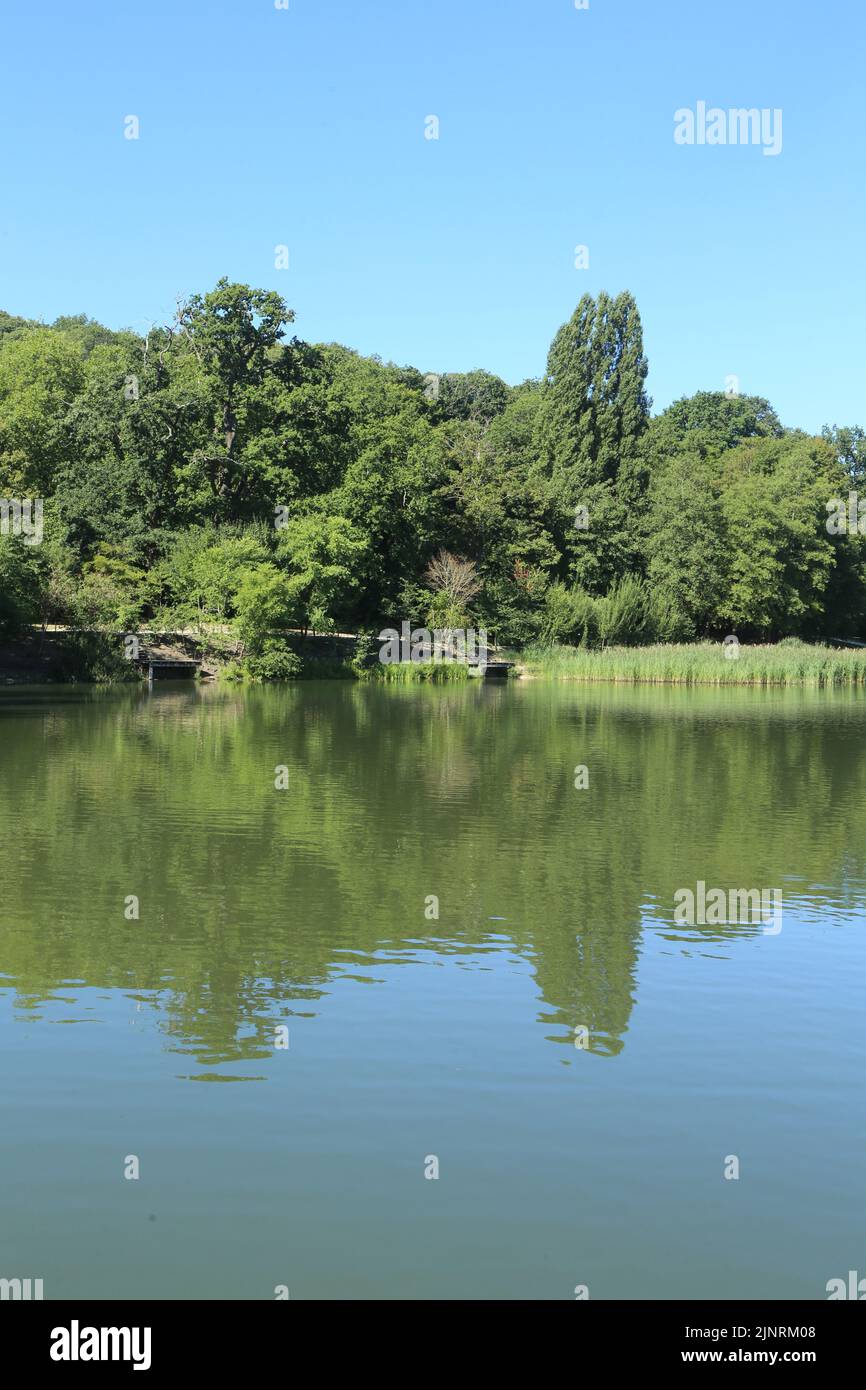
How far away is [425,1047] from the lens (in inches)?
378

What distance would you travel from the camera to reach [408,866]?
53.0ft

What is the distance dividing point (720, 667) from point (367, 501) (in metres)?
19.6

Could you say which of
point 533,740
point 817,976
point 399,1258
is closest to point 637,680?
point 533,740

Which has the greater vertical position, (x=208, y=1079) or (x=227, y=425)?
Result: (x=227, y=425)

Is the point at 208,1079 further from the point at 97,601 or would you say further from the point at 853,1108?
the point at 97,601

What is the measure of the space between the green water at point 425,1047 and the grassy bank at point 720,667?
39.7 m

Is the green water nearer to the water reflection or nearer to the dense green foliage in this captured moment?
the water reflection

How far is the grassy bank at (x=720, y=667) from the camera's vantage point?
6106 centimetres
